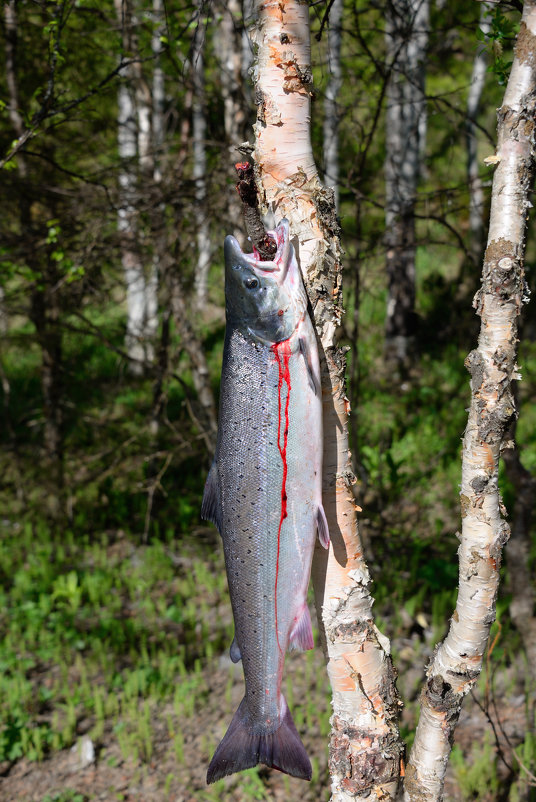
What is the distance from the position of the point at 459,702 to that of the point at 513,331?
3.28 ft

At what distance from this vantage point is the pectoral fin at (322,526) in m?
1.46

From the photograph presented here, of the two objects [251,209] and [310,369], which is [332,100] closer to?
[251,209]

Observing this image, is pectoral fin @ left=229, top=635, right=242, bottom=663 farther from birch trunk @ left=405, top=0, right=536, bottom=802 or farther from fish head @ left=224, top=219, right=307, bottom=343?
fish head @ left=224, top=219, right=307, bottom=343

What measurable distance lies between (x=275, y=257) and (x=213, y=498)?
613 millimetres

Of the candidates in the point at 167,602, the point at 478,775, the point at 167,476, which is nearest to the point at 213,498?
the point at 478,775

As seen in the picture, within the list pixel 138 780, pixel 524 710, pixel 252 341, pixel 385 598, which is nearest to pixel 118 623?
pixel 138 780

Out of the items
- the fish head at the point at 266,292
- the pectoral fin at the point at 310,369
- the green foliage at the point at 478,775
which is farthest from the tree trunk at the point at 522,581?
the fish head at the point at 266,292

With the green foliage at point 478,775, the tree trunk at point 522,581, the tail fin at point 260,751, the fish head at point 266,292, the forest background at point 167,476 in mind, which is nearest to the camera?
the fish head at point 266,292

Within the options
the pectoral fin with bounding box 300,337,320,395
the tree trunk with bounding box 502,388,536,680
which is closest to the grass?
the tree trunk with bounding box 502,388,536,680

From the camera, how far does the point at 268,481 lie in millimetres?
1450

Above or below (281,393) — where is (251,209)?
above

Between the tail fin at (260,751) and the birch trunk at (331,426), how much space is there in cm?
20

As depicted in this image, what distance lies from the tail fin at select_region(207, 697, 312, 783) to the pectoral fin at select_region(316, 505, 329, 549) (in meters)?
0.41

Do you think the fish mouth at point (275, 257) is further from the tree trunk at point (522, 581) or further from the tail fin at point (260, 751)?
the tree trunk at point (522, 581)
